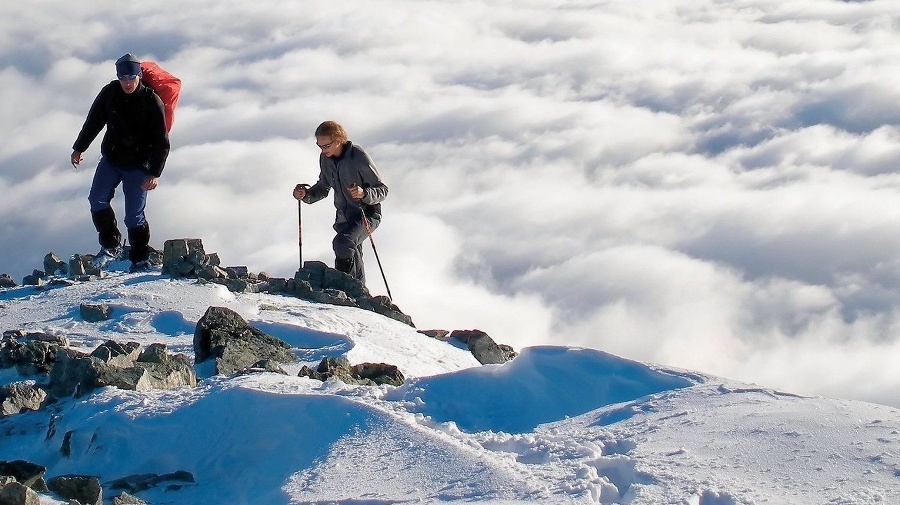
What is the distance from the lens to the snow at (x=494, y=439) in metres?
4.63

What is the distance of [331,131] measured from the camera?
35.7 ft

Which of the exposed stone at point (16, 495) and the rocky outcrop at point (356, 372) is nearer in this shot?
the exposed stone at point (16, 495)

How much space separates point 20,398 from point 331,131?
16.8 feet

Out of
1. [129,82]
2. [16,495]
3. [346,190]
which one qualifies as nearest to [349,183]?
[346,190]

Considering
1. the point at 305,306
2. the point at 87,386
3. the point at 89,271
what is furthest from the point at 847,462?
the point at 89,271

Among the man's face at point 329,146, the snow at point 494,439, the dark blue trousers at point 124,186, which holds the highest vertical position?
the man's face at point 329,146

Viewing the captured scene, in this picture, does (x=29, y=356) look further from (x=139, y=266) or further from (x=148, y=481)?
(x=139, y=266)

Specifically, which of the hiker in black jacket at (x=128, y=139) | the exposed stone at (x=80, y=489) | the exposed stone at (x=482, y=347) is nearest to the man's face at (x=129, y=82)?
the hiker in black jacket at (x=128, y=139)

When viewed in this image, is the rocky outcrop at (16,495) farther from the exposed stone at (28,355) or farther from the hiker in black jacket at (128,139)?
the hiker in black jacket at (128,139)

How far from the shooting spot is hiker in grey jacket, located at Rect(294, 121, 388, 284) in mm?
11047

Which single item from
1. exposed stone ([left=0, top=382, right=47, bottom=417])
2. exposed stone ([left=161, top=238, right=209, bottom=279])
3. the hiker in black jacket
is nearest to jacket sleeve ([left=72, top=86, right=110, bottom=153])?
the hiker in black jacket

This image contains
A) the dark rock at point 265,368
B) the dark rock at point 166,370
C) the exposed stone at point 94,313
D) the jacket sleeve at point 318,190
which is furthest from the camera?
the jacket sleeve at point 318,190

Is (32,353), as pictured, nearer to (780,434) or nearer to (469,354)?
(469,354)

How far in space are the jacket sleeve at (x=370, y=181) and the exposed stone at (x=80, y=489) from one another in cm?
647
